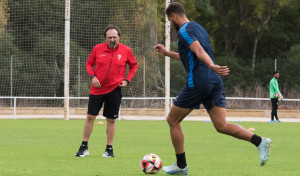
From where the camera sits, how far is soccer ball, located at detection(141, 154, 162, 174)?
6.96 m

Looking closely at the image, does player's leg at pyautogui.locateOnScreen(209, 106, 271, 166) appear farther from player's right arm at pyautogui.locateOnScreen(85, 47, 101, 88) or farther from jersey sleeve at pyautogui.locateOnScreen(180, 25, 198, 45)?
player's right arm at pyautogui.locateOnScreen(85, 47, 101, 88)

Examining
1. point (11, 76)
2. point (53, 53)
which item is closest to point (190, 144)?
point (11, 76)

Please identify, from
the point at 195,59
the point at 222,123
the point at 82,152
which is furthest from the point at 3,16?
the point at 222,123

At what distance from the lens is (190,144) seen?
11.4m

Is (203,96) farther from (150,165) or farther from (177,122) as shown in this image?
(150,165)

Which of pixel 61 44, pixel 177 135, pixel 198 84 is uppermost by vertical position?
pixel 61 44

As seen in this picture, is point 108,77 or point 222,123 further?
point 108,77

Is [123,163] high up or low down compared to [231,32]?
down

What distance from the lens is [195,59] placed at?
21.7ft

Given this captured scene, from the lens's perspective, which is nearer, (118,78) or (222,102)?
(222,102)

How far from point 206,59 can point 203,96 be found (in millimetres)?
480

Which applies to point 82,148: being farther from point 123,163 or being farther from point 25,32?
point 25,32

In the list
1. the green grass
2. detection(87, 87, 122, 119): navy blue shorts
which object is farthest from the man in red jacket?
the green grass

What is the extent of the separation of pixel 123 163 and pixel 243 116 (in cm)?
1987
